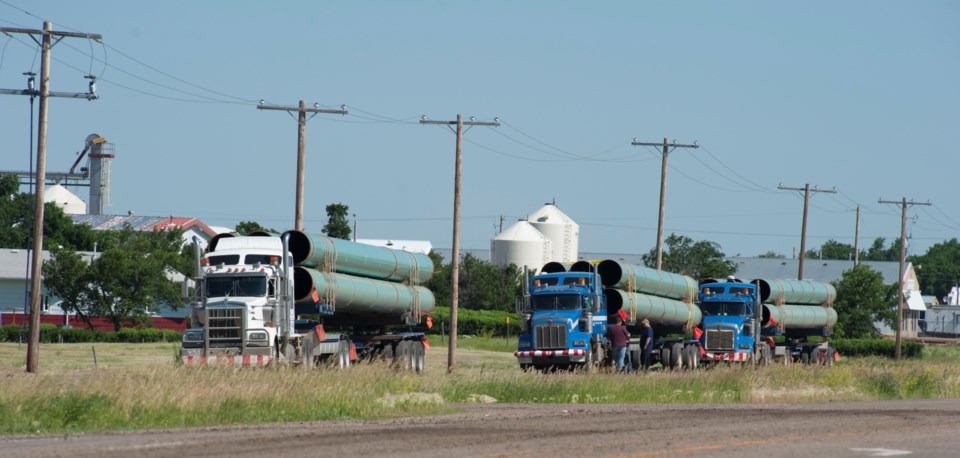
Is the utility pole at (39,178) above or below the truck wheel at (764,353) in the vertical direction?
above

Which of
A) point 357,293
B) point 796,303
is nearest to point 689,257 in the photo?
point 796,303

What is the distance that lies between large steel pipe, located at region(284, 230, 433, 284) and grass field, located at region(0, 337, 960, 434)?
5437mm

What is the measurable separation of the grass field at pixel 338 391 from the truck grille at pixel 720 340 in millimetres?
8805

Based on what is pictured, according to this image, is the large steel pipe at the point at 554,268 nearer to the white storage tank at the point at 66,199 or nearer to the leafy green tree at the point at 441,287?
the leafy green tree at the point at 441,287

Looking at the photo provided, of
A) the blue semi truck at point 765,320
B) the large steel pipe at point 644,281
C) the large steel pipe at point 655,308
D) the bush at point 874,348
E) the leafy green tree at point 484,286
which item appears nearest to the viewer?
the large steel pipe at point 655,308

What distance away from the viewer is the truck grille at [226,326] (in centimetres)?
2978

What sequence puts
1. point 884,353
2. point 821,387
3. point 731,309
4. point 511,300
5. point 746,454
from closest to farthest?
1. point 746,454
2. point 821,387
3. point 731,309
4. point 884,353
5. point 511,300

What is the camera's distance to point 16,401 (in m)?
18.2

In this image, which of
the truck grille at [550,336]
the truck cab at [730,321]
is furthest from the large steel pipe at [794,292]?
the truck grille at [550,336]

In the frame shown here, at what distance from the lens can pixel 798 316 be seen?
5200 centimetres

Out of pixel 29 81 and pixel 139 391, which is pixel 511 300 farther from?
pixel 139 391

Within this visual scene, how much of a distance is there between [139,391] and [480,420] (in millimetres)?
5301

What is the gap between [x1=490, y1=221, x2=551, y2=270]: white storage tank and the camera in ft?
354

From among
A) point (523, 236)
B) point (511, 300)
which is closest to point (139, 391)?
point (511, 300)
